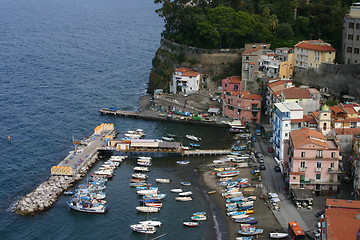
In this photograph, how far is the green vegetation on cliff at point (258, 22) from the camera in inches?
4026

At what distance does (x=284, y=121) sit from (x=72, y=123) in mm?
39062

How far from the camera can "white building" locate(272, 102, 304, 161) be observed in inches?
2822

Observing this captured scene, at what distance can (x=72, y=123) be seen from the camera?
93.9 meters

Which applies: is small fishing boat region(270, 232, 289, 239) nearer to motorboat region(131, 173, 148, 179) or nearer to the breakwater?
motorboat region(131, 173, 148, 179)

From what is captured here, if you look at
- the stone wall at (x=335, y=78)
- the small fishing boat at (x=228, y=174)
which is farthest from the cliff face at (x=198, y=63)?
the small fishing boat at (x=228, y=174)

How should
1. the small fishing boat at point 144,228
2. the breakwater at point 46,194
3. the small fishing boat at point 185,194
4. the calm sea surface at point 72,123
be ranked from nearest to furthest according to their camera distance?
1. the small fishing boat at point 144,228
2. the calm sea surface at point 72,123
3. the breakwater at point 46,194
4. the small fishing boat at point 185,194

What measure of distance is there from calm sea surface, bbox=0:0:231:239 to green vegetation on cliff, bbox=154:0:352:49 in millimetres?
17708

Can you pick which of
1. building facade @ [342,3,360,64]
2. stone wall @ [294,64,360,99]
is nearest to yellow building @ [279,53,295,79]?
stone wall @ [294,64,360,99]

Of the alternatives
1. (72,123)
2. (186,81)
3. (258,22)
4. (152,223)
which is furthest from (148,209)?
(258,22)

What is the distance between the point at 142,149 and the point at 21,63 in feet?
231

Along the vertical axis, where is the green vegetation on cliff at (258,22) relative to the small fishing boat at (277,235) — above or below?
above

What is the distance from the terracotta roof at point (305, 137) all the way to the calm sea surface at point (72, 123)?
42.4 feet

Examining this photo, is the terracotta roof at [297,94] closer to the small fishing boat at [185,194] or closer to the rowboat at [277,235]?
the small fishing boat at [185,194]

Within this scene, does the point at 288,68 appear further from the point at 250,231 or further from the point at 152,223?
the point at 152,223
